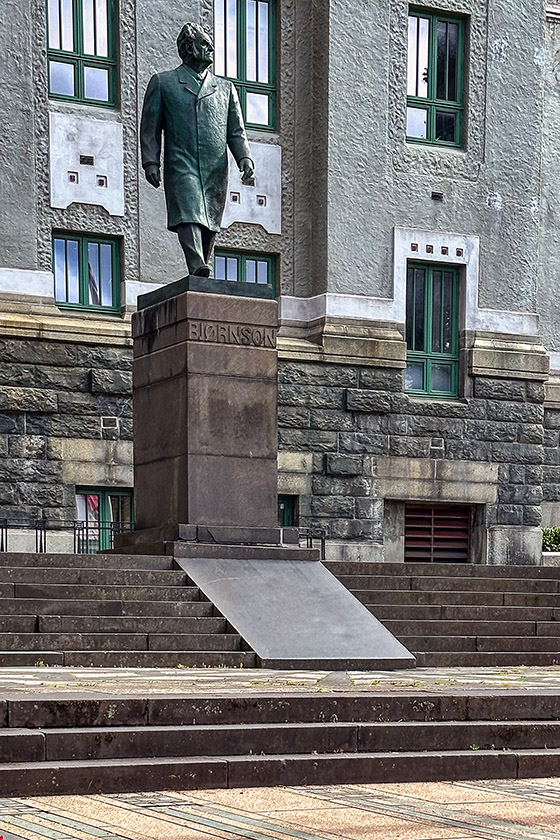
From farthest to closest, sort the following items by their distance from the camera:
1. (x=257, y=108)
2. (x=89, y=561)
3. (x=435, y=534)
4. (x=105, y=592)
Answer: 1. (x=435, y=534)
2. (x=257, y=108)
3. (x=89, y=561)
4. (x=105, y=592)

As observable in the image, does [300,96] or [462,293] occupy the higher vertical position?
[300,96]

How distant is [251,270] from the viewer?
85.8ft

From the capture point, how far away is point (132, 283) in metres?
24.8

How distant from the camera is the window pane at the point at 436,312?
27.3 metres

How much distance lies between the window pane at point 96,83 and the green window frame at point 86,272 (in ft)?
7.35

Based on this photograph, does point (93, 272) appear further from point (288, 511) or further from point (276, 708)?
point (276, 708)

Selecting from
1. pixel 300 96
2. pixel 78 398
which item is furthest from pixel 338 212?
pixel 78 398

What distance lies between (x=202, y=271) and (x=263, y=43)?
9.42m

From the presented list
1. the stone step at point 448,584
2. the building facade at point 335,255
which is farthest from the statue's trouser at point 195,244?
the building facade at point 335,255

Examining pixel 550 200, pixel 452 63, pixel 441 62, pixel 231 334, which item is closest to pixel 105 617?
pixel 231 334

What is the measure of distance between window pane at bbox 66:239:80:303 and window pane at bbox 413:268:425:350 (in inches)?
236

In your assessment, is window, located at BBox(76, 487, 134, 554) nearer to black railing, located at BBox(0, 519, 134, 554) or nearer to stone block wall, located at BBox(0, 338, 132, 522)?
black railing, located at BBox(0, 519, 134, 554)

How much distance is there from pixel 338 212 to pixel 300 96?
6.97ft

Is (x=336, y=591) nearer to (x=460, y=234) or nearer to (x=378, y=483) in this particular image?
(x=378, y=483)
